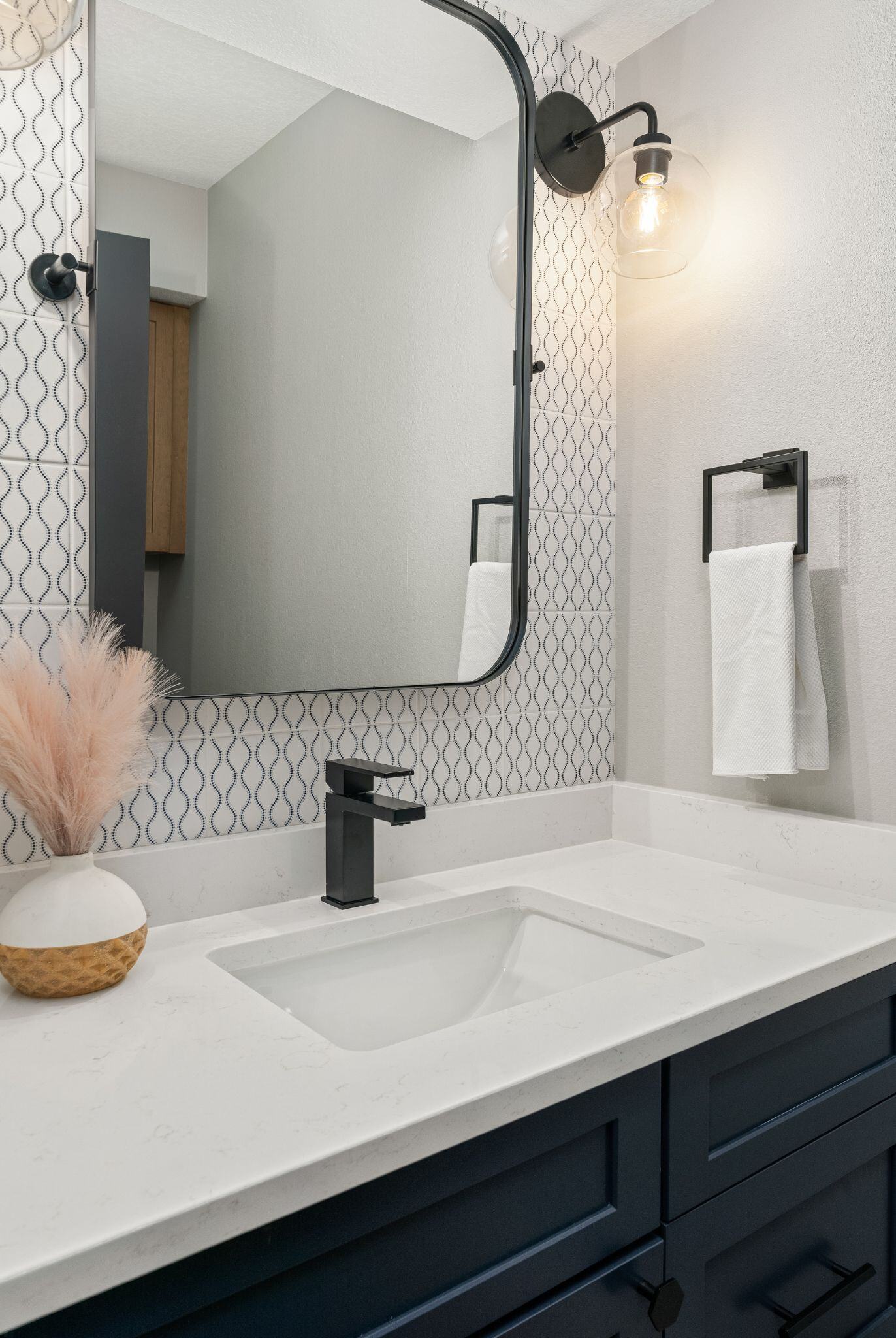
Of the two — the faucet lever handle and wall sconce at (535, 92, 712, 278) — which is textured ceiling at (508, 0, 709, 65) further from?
the faucet lever handle

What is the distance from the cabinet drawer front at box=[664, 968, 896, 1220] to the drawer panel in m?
0.05

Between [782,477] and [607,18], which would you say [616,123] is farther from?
[782,477]

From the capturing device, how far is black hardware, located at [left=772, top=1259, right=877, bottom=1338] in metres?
1.08

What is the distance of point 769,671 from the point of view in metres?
1.35

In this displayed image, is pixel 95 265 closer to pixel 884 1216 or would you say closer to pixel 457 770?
pixel 457 770

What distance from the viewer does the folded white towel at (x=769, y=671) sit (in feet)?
4.39

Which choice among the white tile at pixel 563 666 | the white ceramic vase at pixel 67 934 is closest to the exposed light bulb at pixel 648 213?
the white tile at pixel 563 666

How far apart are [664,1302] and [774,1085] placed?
0.26 m

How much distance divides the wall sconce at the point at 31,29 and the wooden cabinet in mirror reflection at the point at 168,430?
0.27m

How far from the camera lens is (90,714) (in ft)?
3.16

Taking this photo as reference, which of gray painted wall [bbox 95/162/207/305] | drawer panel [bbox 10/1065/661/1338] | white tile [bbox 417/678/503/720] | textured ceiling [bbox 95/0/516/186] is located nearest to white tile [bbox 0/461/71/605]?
gray painted wall [bbox 95/162/207/305]

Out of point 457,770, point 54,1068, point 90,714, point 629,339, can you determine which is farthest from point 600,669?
point 54,1068

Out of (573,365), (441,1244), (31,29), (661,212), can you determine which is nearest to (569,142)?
(661,212)

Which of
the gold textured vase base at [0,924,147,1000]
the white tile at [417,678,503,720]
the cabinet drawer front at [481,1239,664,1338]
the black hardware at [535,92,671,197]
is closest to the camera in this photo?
the cabinet drawer front at [481,1239,664,1338]
